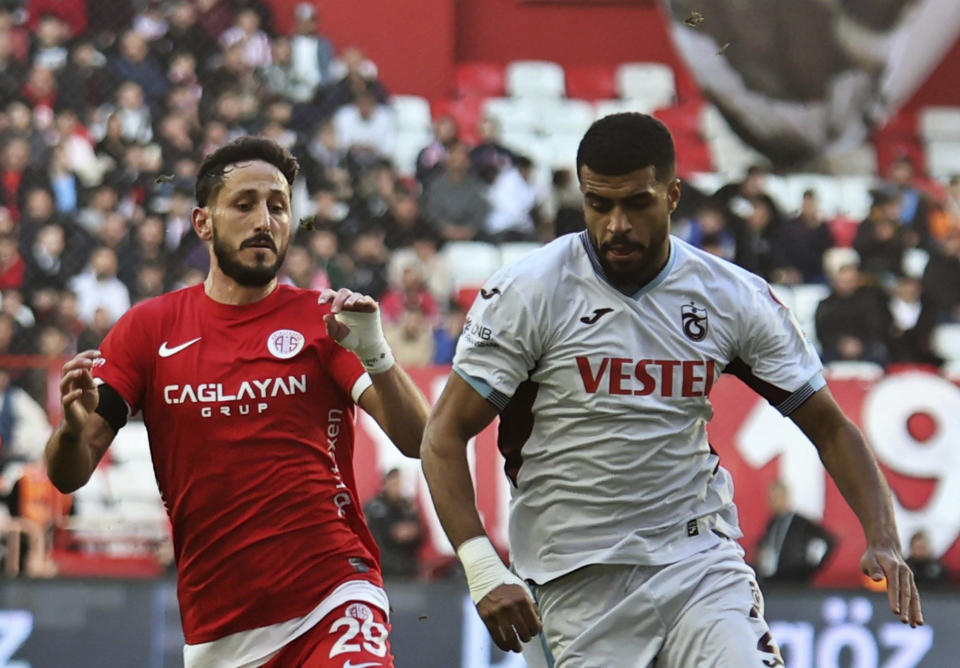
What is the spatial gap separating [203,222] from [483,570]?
5.56 ft

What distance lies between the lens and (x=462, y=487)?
14.6 feet

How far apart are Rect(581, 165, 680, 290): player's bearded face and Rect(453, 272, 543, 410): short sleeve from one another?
0.25 m

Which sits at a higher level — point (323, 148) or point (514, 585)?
point (323, 148)

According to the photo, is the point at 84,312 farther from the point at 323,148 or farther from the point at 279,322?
the point at 279,322

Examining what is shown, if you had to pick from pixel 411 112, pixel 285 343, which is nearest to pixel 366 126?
pixel 411 112

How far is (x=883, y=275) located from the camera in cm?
1252

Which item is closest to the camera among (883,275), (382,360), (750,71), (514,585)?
(514,585)

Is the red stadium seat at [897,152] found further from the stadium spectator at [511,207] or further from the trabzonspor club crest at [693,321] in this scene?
the trabzonspor club crest at [693,321]

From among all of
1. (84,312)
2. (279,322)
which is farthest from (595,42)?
(279,322)

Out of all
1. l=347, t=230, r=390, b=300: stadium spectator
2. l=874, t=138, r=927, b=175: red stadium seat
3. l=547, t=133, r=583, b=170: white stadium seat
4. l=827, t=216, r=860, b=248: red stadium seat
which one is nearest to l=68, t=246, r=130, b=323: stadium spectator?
l=347, t=230, r=390, b=300: stadium spectator

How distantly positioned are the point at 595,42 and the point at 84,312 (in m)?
6.98

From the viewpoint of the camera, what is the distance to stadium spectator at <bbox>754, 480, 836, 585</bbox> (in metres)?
10.2

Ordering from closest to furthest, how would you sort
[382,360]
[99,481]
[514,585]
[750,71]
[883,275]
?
[514,585], [382,360], [99,481], [883,275], [750,71]

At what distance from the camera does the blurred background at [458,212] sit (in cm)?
984
